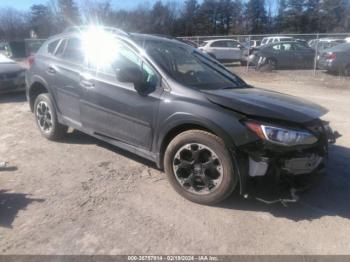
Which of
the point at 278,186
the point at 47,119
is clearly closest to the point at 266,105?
the point at 278,186

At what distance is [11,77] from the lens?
9.81 metres

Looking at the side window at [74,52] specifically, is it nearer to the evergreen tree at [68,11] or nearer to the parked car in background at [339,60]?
the parked car in background at [339,60]

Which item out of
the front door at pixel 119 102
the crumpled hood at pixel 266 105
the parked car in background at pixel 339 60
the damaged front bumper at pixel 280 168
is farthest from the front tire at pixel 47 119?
the parked car in background at pixel 339 60

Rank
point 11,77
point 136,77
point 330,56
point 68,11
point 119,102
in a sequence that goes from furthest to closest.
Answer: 1. point 68,11
2. point 330,56
3. point 11,77
4. point 119,102
5. point 136,77

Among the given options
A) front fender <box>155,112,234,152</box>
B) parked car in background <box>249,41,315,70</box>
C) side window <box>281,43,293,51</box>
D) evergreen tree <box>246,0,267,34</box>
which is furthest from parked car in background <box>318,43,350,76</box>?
evergreen tree <box>246,0,267,34</box>

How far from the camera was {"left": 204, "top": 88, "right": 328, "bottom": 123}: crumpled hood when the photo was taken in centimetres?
356

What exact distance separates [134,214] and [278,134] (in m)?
1.59

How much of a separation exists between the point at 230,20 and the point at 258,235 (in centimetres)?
8040

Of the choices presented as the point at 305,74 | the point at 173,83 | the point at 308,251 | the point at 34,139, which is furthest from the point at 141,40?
the point at 305,74

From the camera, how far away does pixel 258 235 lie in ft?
10.9

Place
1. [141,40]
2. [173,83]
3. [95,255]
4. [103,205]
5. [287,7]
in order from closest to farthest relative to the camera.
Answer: [95,255], [103,205], [173,83], [141,40], [287,7]

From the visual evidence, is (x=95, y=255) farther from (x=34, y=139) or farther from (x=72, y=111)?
(x=34, y=139)

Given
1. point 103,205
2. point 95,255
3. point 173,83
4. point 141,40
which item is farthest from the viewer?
point 141,40

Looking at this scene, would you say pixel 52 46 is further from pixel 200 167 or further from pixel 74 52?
pixel 200 167
